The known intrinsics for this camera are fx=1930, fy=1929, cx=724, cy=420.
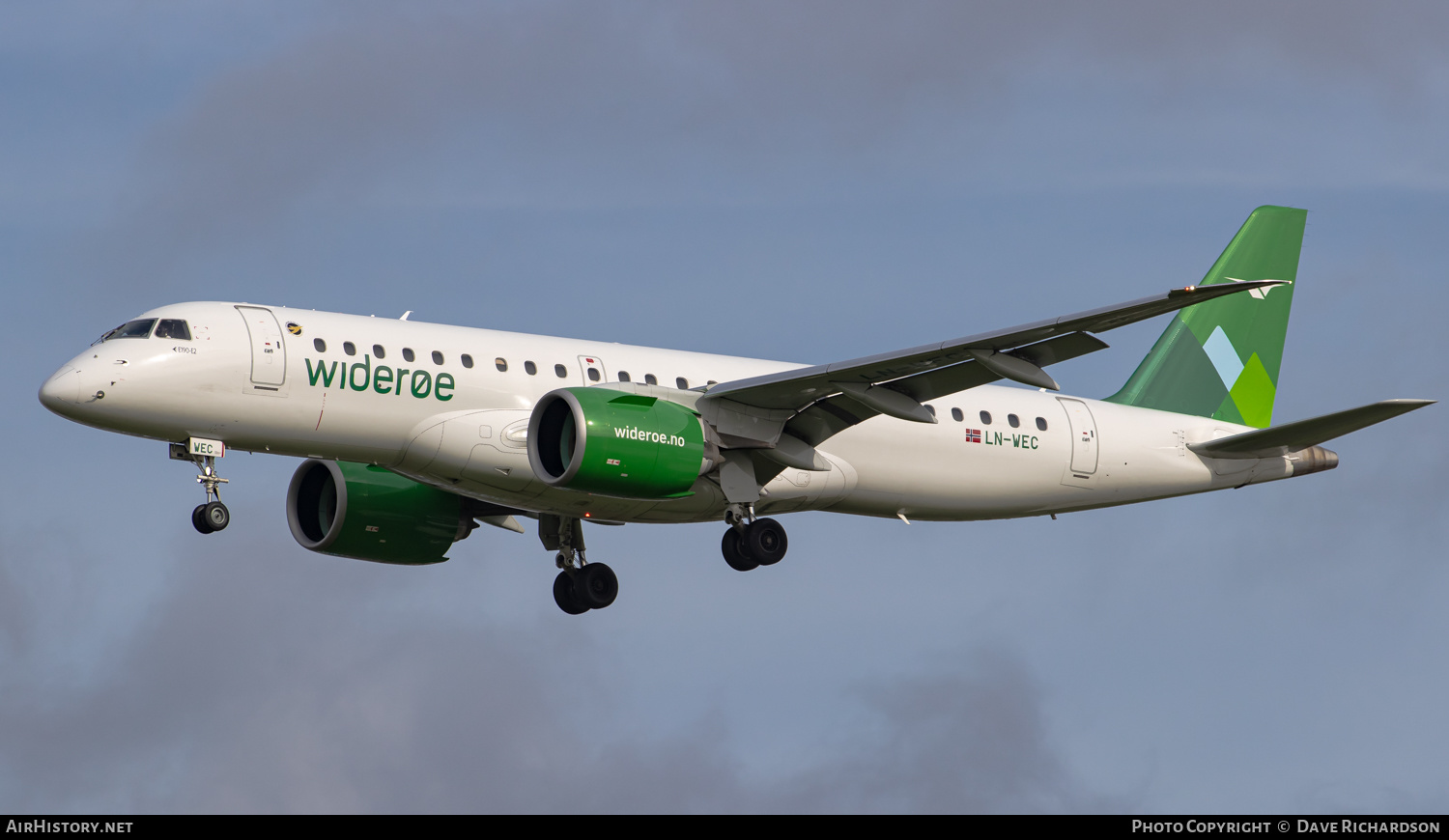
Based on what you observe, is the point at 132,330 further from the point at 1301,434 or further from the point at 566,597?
the point at 1301,434

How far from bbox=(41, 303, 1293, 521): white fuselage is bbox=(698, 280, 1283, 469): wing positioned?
1278 mm

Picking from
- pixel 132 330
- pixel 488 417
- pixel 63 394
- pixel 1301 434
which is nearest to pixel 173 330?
pixel 132 330

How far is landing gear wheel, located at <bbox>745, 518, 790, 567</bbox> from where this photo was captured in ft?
125

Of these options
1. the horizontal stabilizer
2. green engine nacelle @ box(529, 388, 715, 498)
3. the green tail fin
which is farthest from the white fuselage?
the green tail fin

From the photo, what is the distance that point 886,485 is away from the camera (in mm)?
40094

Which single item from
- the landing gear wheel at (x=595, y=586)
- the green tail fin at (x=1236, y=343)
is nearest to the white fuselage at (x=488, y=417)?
the green tail fin at (x=1236, y=343)

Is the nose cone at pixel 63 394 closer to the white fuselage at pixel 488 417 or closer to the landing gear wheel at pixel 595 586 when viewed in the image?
the white fuselage at pixel 488 417

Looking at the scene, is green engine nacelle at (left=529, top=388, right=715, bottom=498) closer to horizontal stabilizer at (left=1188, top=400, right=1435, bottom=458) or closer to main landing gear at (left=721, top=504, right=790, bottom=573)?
main landing gear at (left=721, top=504, right=790, bottom=573)

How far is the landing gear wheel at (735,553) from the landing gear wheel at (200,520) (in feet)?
33.0

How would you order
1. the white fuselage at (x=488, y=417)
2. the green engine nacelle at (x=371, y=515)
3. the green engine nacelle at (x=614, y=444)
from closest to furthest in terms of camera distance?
1. the white fuselage at (x=488, y=417)
2. the green engine nacelle at (x=614, y=444)
3. the green engine nacelle at (x=371, y=515)

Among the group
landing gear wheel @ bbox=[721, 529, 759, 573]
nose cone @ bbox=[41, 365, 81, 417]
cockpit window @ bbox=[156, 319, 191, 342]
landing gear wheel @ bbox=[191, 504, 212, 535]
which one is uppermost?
cockpit window @ bbox=[156, 319, 191, 342]

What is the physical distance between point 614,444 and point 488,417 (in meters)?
2.67

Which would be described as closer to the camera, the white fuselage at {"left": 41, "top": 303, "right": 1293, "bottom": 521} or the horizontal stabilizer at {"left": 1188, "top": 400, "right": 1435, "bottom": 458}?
the white fuselage at {"left": 41, "top": 303, "right": 1293, "bottom": 521}

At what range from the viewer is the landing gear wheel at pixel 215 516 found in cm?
3481
